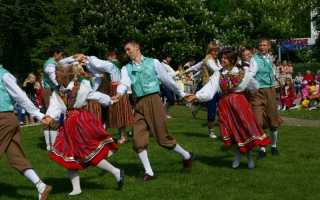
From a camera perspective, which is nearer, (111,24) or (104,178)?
(104,178)

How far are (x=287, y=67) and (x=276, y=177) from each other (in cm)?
1668

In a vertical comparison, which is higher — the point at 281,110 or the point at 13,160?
the point at 13,160

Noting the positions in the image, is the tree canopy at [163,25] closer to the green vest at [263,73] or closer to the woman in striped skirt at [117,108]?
→ the woman in striped skirt at [117,108]

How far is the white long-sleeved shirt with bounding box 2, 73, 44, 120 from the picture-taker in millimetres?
6535

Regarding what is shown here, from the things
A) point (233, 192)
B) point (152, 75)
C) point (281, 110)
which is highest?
point (152, 75)

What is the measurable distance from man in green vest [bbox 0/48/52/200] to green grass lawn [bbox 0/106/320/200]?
1.55 ft

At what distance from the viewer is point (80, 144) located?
6.66 m

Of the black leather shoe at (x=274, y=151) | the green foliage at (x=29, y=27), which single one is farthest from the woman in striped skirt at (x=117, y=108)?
the green foliage at (x=29, y=27)

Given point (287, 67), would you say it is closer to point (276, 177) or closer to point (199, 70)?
point (199, 70)

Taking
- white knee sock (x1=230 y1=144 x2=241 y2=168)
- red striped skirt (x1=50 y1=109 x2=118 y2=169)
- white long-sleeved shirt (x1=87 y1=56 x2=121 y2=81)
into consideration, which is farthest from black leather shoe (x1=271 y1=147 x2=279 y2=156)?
red striped skirt (x1=50 y1=109 x2=118 y2=169)

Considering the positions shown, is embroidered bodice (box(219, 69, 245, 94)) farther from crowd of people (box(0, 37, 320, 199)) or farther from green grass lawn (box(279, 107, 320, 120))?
green grass lawn (box(279, 107, 320, 120))

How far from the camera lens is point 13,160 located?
6637 mm

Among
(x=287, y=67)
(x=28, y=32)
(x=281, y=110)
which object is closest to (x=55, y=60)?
(x=281, y=110)

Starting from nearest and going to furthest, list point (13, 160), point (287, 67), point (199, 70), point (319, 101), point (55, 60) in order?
point (13, 160)
point (55, 60)
point (199, 70)
point (319, 101)
point (287, 67)
